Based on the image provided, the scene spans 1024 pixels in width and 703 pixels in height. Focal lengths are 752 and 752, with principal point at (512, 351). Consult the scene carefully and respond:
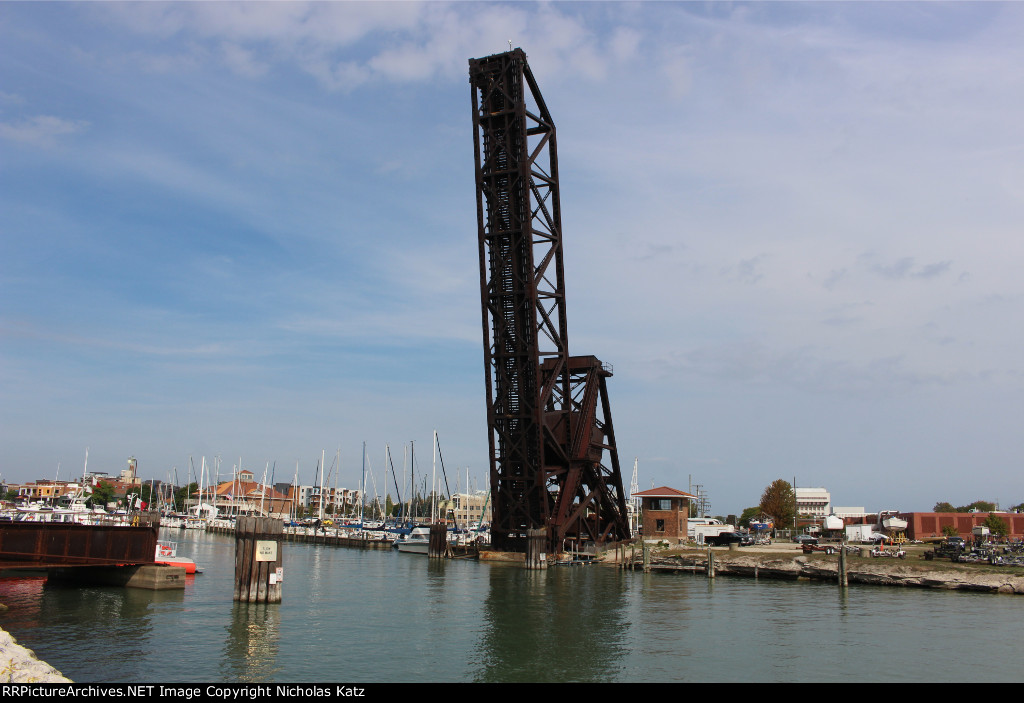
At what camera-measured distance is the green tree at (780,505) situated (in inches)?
3300

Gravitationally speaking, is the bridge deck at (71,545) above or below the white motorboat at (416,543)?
above

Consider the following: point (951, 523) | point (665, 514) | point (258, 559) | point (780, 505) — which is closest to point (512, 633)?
Answer: point (258, 559)

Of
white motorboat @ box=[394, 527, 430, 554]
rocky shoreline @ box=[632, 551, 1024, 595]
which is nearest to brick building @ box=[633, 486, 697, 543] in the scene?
rocky shoreline @ box=[632, 551, 1024, 595]

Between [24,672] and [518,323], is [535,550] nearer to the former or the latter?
[518,323]

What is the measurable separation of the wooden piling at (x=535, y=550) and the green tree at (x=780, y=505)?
49069mm

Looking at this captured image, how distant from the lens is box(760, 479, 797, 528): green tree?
8381 centimetres

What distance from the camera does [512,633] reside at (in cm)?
2291

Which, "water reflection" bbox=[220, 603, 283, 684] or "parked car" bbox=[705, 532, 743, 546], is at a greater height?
"parked car" bbox=[705, 532, 743, 546]

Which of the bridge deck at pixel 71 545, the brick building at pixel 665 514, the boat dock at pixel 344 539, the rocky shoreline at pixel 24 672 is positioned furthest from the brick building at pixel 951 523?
the rocky shoreline at pixel 24 672

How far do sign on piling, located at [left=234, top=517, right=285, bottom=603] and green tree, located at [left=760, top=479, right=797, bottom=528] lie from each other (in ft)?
226

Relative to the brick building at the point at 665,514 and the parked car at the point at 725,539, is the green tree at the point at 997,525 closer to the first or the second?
the parked car at the point at 725,539

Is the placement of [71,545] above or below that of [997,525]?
below

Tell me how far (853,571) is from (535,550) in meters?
16.7

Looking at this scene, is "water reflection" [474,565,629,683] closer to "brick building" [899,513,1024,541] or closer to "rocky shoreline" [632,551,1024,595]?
"rocky shoreline" [632,551,1024,595]
